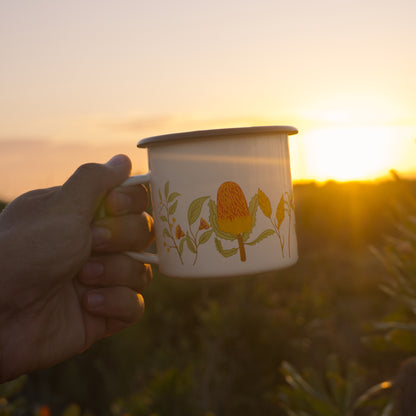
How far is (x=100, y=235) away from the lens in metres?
1.71

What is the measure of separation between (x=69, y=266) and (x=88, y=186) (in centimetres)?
30

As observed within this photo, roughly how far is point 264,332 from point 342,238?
9.10 m

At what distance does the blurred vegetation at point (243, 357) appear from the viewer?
224 centimetres

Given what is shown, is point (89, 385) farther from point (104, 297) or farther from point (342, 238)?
point (342, 238)

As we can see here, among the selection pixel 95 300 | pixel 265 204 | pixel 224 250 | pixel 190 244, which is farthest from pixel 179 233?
pixel 95 300

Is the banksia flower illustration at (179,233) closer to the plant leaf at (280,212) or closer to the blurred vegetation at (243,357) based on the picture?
the plant leaf at (280,212)

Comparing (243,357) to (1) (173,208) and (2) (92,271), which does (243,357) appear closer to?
(2) (92,271)

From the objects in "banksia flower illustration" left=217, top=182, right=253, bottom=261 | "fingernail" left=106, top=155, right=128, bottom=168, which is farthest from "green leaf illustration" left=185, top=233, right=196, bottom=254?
"fingernail" left=106, top=155, right=128, bottom=168

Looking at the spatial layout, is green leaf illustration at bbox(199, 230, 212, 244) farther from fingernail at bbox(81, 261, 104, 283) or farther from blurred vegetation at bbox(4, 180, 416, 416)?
blurred vegetation at bbox(4, 180, 416, 416)

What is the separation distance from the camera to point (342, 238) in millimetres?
12570

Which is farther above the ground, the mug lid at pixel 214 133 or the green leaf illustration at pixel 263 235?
the mug lid at pixel 214 133

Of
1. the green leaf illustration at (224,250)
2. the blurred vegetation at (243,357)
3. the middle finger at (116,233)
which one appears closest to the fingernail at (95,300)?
the middle finger at (116,233)

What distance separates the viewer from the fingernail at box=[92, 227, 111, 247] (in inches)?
67.2

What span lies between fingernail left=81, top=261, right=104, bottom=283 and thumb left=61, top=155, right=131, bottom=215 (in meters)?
0.24
